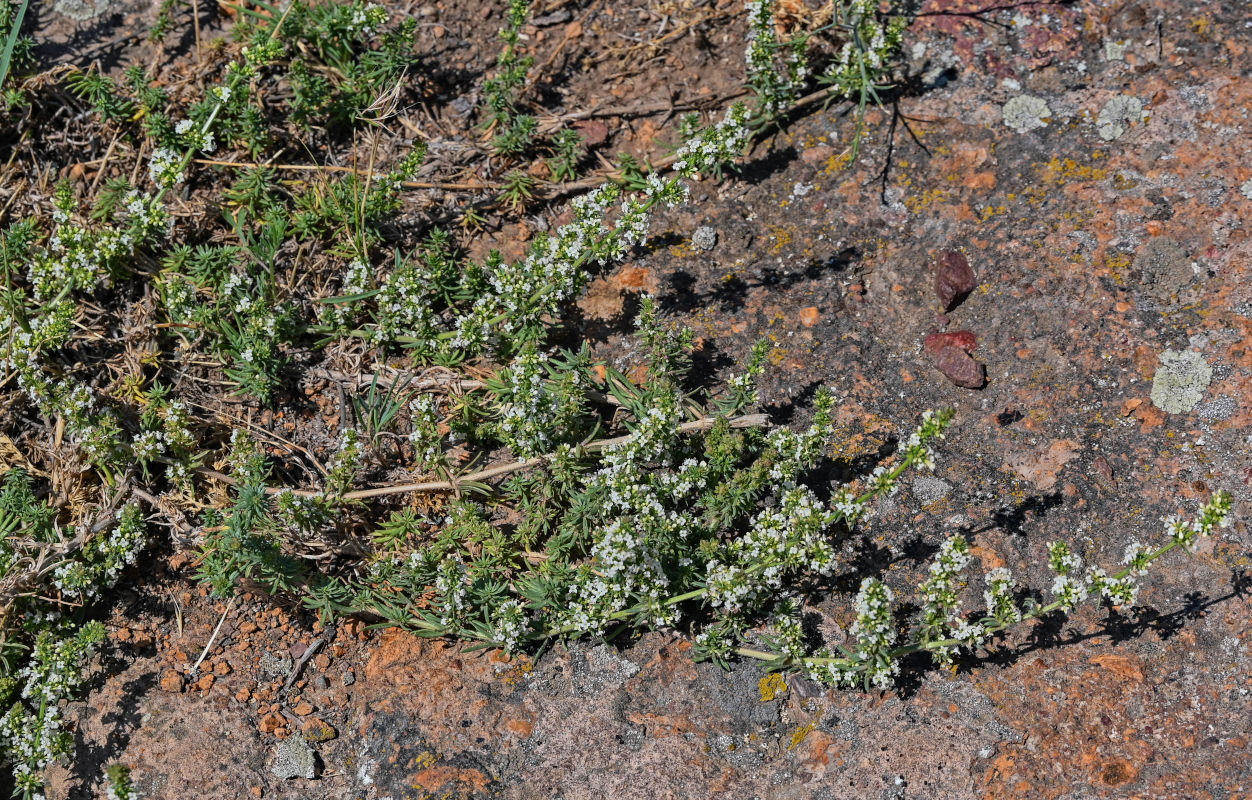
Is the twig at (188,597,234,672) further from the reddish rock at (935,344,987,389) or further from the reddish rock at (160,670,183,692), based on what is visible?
the reddish rock at (935,344,987,389)

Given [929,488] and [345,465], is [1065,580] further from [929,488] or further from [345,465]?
[345,465]

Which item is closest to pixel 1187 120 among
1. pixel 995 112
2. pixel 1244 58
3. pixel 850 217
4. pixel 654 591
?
pixel 1244 58

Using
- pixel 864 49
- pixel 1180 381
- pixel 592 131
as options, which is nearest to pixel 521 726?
pixel 1180 381

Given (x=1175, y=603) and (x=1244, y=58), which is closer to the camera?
(x=1175, y=603)

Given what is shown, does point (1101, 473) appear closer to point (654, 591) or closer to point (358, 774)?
point (654, 591)

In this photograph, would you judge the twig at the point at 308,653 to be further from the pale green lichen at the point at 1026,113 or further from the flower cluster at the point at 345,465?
the pale green lichen at the point at 1026,113

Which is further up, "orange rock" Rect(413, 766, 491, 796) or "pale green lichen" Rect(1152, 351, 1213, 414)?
"pale green lichen" Rect(1152, 351, 1213, 414)

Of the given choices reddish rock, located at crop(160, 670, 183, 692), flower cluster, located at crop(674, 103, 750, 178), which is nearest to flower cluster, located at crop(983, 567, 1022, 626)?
flower cluster, located at crop(674, 103, 750, 178)
